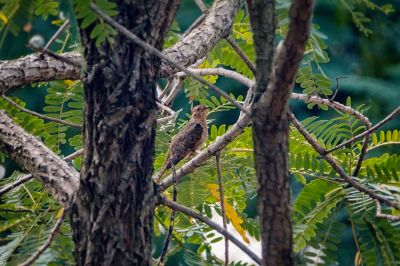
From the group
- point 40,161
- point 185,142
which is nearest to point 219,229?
point 40,161

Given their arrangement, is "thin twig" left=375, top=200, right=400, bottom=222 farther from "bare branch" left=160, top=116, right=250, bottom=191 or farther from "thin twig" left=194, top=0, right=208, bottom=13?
"thin twig" left=194, top=0, right=208, bottom=13

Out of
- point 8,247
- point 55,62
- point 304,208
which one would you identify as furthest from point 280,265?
point 55,62

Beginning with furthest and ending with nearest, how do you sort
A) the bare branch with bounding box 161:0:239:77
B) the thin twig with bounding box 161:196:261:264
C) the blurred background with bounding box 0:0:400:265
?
the blurred background with bounding box 0:0:400:265, the bare branch with bounding box 161:0:239:77, the thin twig with bounding box 161:196:261:264

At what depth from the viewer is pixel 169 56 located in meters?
2.02

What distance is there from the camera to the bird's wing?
7.70ft

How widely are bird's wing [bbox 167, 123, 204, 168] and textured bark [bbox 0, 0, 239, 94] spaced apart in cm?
32

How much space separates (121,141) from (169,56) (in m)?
0.60

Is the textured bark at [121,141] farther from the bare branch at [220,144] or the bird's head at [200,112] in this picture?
the bird's head at [200,112]

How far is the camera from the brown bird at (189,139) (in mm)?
2321

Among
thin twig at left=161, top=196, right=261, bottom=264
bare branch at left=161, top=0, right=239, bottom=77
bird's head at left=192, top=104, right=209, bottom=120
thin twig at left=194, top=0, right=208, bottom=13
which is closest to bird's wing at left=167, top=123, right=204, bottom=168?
bird's head at left=192, top=104, right=209, bottom=120

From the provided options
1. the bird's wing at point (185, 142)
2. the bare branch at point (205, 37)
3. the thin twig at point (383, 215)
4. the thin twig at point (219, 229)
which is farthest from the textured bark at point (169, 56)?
the thin twig at point (383, 215)

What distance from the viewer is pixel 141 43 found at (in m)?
1.29

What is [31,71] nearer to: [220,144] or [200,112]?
[220,144]

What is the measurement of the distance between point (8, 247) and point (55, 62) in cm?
46
